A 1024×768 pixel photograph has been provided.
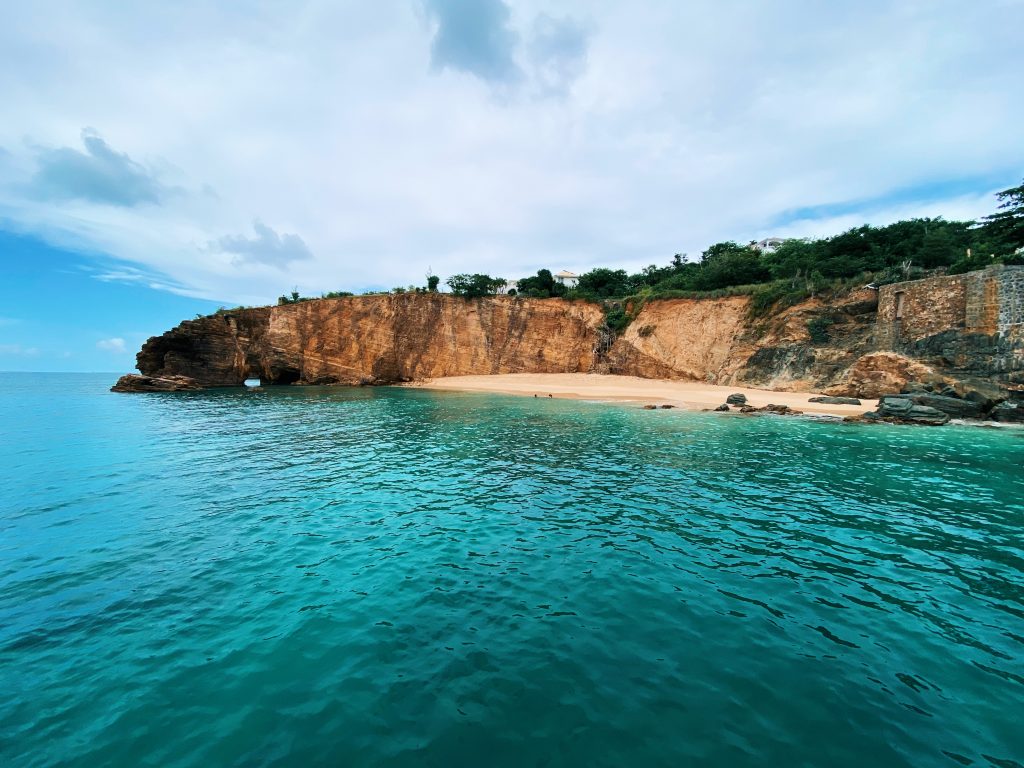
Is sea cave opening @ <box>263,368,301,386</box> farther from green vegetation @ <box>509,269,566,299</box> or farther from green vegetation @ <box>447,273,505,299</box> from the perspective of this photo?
green vegetation @ <box>509,269,566,299</box>

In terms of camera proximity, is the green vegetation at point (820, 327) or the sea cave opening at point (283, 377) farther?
the sea cave opening at point (283, 377)

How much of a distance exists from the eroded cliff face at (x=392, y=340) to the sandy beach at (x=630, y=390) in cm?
267

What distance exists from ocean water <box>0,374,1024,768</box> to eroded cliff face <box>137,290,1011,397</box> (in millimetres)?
30828

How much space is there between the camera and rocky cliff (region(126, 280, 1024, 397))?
4203 cm

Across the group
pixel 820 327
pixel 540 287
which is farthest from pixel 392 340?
pixel 820 327

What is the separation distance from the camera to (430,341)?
52875mm

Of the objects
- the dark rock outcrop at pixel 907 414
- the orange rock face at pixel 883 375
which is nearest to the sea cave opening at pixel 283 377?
the orange rock face at pixel 883 375

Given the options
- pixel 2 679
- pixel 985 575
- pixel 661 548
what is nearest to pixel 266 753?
pixel 2 679

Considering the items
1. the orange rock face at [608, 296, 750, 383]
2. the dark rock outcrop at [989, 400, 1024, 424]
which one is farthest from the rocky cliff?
the dark rock outcrop at [989, 400, 1024, 424]

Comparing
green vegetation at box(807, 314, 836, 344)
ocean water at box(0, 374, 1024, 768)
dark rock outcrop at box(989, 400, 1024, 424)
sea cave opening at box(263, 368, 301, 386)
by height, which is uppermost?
green vegetation at box(807, 314, 836, 344)

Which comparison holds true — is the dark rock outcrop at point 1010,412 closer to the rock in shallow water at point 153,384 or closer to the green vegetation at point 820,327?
the green vegetation at point 820,327

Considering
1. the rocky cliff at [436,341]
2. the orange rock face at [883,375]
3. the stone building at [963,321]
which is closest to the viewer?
the stone building at [963,321]

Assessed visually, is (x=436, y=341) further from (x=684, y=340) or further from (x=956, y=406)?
(x=956, y=406)

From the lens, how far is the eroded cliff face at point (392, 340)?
5003cm
